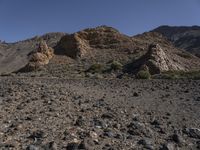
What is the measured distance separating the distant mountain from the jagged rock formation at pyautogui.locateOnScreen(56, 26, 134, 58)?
72.6 metres

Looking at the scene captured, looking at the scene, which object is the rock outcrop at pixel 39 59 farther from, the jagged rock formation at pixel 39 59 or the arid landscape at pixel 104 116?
the arid landscape at pixel 104 116

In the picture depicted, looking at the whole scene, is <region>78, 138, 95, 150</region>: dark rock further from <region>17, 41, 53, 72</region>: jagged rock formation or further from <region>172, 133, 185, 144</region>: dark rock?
<region>17, 41, 53, 72</region>: jagged rock formation

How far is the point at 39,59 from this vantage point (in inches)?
1959

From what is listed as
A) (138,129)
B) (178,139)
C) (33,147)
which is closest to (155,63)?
(138,129)

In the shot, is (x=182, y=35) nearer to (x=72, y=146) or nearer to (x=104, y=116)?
(x=104, y=116)

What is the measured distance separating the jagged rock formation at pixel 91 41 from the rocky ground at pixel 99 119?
37436 millimetres

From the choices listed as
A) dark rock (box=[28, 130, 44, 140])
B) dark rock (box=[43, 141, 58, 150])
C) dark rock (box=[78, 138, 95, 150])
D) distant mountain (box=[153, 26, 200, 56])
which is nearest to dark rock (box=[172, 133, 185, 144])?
dark rock (box=[78, 138, 95, 150])

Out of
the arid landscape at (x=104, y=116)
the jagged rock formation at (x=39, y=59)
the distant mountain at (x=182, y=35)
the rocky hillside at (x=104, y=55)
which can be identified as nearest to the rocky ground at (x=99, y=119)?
the arid landscape at (x=104, y=116)

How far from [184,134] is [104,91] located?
792 cm

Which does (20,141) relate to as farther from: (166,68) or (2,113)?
(166,68)

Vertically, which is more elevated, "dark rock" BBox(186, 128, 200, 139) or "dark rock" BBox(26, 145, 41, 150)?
"dark rock" BBox(26, 145, 41, 150)

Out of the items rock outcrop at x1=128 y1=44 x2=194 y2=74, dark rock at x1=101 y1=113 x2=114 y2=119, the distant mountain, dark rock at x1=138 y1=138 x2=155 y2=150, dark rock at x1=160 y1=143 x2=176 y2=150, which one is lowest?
dark rock at x1=160 y1=143 x2=176 y2=150

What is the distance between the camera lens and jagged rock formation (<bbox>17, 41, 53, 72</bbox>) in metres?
47.0

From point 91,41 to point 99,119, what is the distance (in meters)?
48.0
